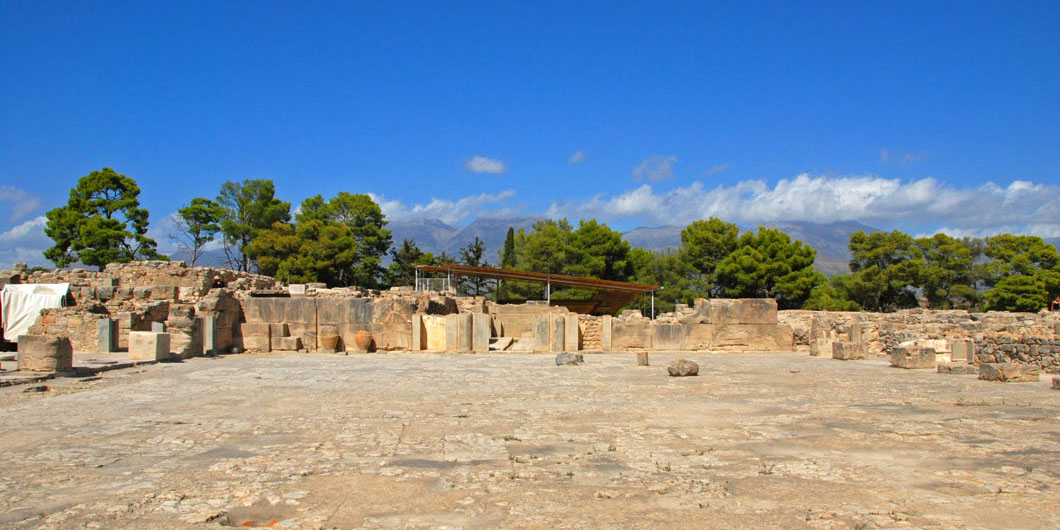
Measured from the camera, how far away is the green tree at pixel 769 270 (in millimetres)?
42688

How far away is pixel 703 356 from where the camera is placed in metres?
19.2

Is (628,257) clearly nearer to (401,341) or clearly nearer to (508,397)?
(401,341)

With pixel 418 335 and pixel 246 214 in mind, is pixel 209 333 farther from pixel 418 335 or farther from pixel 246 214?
pixel 246 214

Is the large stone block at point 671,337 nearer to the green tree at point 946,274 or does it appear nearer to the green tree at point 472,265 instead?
the green tree at point 946,274

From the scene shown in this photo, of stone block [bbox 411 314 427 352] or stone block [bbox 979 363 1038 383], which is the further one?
stone block [bbox 411 314 427 352]

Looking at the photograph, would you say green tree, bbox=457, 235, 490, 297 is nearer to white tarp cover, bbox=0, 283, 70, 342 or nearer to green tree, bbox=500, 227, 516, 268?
green tree, bbox=500, 227, 516, 268

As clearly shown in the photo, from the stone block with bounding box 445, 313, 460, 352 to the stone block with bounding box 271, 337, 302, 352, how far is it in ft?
14.0

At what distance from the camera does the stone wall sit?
48.0ft

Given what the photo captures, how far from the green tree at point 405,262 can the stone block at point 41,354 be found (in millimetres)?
36881

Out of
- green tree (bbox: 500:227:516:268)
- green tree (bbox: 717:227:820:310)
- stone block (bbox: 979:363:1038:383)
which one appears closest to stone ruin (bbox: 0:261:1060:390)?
stone block (bbox: 979:363:1038:383)

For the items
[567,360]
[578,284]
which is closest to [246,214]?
[578,284]

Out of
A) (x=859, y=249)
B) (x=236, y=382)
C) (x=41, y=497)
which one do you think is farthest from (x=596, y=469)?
(x=859, y=249)

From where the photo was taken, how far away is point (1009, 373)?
12.6m

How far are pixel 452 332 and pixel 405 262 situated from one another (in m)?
36.3
